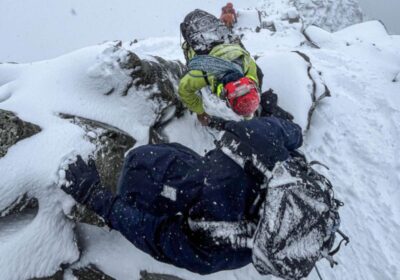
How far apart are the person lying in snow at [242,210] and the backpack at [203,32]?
2.91 meters

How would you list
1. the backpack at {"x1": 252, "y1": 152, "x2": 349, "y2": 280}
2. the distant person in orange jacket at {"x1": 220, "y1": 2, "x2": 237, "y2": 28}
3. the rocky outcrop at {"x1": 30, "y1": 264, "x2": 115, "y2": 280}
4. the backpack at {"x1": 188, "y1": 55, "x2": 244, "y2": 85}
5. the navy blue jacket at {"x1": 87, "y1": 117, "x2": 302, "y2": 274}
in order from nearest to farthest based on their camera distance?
the backpack at {"x1": 252, "y1": 152, "x2": 349, "y2": 280}
the navy blue jacket at {"x1": 87, "y1": 117, "x2": 302, "y2": 274}
the rocky outcrop at {"x1": 30, "y1": 264, "x2": 115, "y2": 280}
the backpack at {"x1": 188, "y1": 55, "x2": 244, "y2": 85}
the distant person in orange jacket at {"x1": 220, "y1": 2, "x2": 237, "y2": 28}

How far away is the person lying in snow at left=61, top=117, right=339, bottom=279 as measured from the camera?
2002 millimetres

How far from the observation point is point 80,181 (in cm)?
298

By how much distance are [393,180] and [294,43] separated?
8.53 metres

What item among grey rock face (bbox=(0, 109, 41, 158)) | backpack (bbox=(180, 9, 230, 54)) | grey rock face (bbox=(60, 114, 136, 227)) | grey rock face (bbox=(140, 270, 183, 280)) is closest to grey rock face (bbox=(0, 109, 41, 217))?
grey rock face (bbox=(0, 109, 41, 158))

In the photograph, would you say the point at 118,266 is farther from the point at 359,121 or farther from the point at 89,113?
the point at 359,121

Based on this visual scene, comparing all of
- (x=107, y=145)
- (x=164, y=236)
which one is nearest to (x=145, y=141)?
(x=107, y=145)

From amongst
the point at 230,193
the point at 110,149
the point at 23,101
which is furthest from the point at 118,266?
the point at 23,101

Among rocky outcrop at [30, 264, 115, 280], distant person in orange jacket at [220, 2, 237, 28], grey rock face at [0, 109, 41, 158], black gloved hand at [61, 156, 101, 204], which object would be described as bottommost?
distant person in orange jacket at [220, 2, 237, 28]

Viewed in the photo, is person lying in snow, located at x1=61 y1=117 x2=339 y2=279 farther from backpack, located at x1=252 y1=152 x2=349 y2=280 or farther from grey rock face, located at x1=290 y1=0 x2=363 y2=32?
grey rock face, located at x1=290 y1=0 x2=363 y2=32

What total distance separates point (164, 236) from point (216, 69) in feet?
8.75

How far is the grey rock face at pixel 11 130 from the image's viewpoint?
3.20 m

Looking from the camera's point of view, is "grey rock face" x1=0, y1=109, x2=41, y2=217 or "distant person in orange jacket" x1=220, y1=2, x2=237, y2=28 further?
"distant person in orange jacket" x1=220, y1=2, x2=237, y2=28

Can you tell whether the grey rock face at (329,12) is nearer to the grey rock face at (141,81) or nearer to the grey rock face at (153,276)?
the grey rock face at (141,81)
